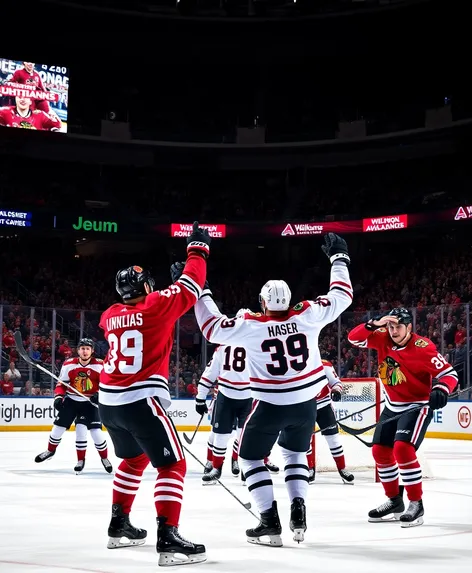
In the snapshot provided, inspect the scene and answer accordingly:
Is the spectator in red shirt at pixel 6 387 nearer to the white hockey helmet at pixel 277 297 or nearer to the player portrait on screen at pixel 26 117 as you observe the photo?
the player portrait on screen at pixel 26 117

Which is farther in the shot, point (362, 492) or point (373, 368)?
point (373, 368)

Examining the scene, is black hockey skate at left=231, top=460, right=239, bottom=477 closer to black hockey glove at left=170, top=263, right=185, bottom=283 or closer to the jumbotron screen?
black hockey glove at left=170, top=263, right=185, bottom=283

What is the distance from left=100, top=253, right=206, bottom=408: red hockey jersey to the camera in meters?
4.92

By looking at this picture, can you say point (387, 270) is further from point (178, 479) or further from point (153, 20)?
point (178, 479)

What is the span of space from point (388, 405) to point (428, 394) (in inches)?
12.0

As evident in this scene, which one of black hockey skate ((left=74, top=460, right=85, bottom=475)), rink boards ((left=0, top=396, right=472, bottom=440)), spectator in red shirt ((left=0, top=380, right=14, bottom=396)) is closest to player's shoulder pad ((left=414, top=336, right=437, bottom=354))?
black hockey skate ((left=74, top=460, right=85, bottom=475))

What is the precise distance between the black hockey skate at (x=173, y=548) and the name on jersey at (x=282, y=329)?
1.28 meters

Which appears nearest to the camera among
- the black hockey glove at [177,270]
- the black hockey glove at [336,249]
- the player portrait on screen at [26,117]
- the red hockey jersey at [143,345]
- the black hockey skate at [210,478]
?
the red hockey jersey at [143,345]

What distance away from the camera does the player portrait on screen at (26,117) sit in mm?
28078

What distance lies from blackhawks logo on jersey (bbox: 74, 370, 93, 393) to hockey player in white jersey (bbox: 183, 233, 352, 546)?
529 centimetres

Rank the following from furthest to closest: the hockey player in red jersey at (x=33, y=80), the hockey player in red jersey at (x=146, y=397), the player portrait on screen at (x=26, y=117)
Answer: the hockey player in red jersey at (x=33, y=80), the player portrait on screen at (x=26, y=117), the hockey player in red jersey at (x=146, y=397)

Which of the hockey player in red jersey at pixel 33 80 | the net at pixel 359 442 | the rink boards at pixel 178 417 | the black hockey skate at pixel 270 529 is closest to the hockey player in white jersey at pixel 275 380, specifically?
the black hockey skate at pixel 270 529

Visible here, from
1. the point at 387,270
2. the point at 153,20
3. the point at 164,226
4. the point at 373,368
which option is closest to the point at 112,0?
the point at 153,20

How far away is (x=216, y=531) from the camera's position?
6.00 metres
